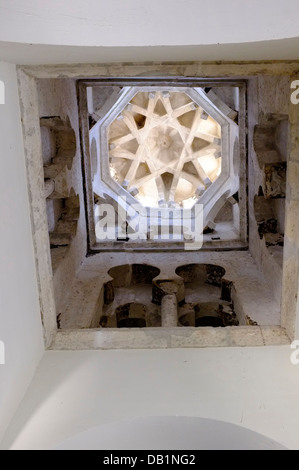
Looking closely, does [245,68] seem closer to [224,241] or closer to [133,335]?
[133,335]

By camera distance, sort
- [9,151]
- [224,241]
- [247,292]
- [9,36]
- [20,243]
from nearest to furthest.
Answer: [9,36], [9,151], [20,243], [247,292], [224,241]

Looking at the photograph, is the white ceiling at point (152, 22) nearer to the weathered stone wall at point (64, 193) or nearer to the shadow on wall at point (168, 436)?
the shadow on wall at point (168, 436)

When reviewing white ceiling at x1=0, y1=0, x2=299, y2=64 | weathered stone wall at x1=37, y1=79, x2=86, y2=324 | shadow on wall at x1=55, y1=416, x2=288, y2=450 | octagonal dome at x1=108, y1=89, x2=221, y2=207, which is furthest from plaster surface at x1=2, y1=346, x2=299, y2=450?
octagonal dome at x1=108, y1=89, x2=221, y2=207

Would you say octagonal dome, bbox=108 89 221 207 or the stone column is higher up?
octagonal dome, bbox=108 89 221 207

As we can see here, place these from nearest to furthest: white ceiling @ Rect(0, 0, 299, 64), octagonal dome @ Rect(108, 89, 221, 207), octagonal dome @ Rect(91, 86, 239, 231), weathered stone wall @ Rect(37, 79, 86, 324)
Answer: white ceiling @ Rect(0, 0, 299, 64) < weathered stone wall @ Rect(37, 79, 86, 324) < octagonal dome @ Rect(91, 86, 239, 231) < octagonal dome @ Rect(108, 89, 221, 207)

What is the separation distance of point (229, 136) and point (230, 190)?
834 mm

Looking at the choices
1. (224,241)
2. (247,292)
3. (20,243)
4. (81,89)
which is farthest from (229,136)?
(20,243)

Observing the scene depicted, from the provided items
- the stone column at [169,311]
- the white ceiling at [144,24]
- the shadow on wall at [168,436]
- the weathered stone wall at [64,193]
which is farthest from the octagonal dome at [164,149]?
the white ceiling at [144,24]

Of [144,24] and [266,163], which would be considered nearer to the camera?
[144,24]

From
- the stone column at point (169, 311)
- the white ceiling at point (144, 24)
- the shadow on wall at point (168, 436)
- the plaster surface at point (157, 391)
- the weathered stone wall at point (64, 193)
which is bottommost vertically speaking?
the stone column at point (169, 311)

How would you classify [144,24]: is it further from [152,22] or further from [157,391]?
[157,391]

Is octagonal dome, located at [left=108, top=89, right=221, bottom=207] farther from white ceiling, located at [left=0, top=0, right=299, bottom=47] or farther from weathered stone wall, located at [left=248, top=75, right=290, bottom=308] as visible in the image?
white ceiling, located at [left=0, top=0, right=299, bottom=47]

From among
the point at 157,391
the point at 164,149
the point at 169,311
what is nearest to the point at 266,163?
the point at 169,311

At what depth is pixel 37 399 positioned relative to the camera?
2.62 meters
